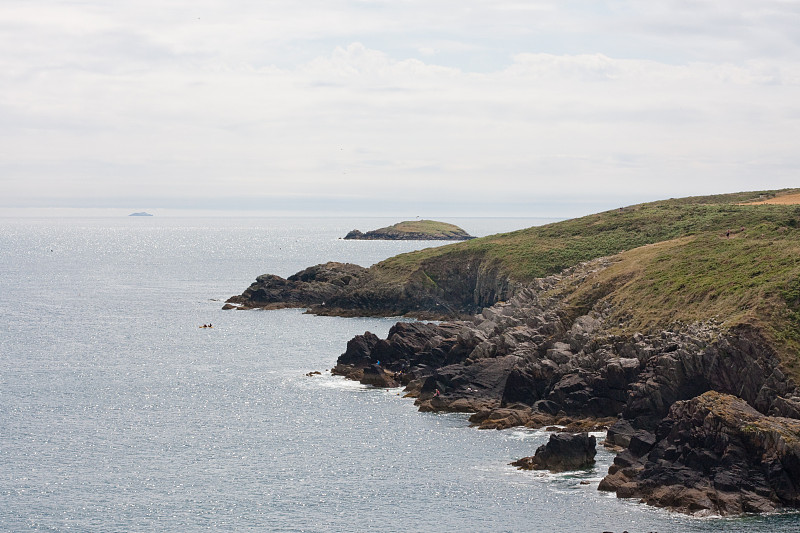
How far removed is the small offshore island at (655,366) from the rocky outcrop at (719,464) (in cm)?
7

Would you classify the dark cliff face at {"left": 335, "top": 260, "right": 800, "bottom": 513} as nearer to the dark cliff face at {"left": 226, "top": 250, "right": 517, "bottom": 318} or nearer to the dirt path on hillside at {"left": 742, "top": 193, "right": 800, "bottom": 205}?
the dark cliff face at {"left": 226, "top": 250, "right": 517, "bottom": 318}

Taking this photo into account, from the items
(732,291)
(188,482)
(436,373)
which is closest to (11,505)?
(188,482)

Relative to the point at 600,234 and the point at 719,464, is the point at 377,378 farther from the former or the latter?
the point at 600,234

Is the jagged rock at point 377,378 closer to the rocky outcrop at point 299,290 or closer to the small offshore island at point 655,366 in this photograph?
the small offshore island at point 655,366

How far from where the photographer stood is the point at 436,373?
249 ft

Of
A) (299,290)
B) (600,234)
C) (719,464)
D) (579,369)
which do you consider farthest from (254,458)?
(600,234)

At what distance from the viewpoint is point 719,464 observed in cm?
4812

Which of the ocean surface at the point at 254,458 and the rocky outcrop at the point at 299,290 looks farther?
the rocky outcrop at the point at 299,290

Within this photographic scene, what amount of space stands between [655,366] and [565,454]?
37.5 feet

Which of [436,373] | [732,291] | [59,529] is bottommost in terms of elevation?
[59,529]

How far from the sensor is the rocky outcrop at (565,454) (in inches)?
2165

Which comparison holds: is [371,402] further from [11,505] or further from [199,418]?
[11,505]

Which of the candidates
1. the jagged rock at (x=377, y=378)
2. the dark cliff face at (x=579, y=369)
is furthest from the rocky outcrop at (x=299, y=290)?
the jagged rock at (x=377, y=378)

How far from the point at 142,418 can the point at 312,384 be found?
1745 cm
